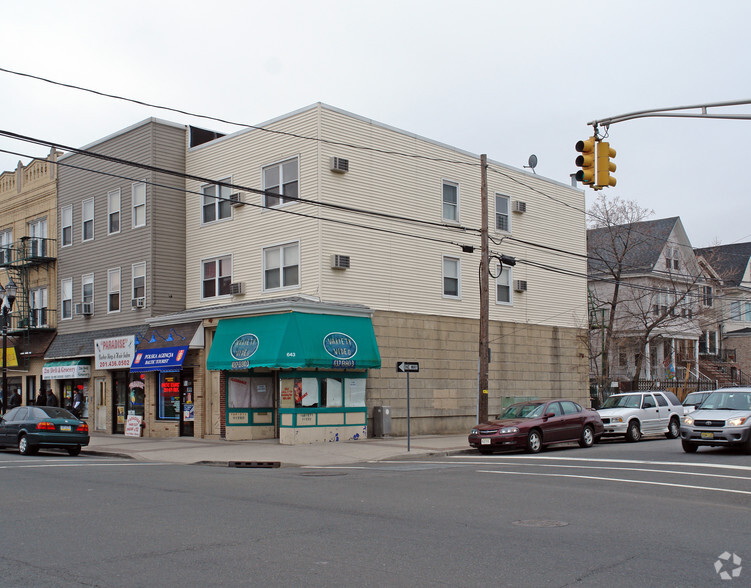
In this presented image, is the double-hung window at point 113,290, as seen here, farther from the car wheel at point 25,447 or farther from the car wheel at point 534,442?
the car wheel at point 534,442

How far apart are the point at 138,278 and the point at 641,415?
61.8ft

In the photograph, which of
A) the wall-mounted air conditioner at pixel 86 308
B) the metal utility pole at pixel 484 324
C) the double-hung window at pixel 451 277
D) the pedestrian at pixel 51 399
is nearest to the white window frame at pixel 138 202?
the wall-mounted air conditioner at pixel 86 308

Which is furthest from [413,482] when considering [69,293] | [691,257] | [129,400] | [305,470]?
[691,257]

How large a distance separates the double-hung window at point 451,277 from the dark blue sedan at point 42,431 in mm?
13430

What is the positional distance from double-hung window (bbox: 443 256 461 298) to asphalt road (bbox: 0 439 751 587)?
12.7 meters

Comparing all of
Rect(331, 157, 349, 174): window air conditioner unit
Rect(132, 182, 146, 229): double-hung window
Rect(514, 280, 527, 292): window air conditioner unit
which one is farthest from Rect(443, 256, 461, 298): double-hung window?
Rect(132, 182, 146, 229): double-hung window

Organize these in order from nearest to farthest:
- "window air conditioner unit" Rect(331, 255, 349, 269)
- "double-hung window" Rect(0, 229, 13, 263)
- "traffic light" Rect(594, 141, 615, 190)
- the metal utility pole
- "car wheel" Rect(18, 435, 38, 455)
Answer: "traffic light" Rect(594, 141, 615, 190) < "car wheel" Rect(18, 435, 38, 455) < the metal utility pole < "window air conditioner unit" Rect(331, 255, 349, 269) < "double-hung window" Rect(0, 229, 13, 263)

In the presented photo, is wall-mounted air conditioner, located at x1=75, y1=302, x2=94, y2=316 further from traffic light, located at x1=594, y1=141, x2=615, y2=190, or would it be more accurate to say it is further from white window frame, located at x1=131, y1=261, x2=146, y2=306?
traffic light, located at x1=594, y1=141, x2=615, y2=190

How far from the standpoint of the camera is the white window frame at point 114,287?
3066 centimetres

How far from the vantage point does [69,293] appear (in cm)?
3378

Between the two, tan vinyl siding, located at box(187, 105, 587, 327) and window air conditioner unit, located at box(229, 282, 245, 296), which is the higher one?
tan vinyl siding, located at box(187, 105, 587, 327)

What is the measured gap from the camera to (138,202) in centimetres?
3000

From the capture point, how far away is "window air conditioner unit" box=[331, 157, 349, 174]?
24828 millimetres

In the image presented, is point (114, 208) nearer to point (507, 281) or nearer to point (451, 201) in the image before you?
point (451, 201)
